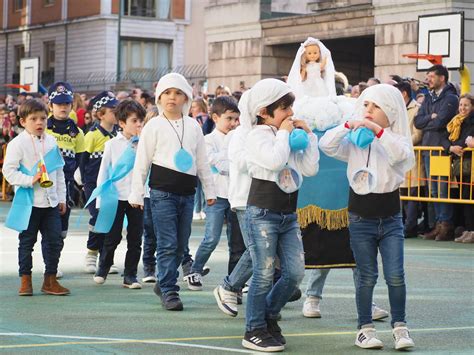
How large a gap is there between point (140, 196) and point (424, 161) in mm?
8114

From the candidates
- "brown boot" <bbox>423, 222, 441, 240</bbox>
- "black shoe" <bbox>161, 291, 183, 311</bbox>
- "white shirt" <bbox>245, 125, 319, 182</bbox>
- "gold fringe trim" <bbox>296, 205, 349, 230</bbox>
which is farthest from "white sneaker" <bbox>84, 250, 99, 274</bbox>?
"brown boot" <bbox>423, 222, 441, 240</bbox>

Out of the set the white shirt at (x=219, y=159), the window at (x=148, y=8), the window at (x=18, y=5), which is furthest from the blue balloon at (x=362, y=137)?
the window at (x=18, y=5)

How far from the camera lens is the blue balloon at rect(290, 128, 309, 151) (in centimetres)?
797

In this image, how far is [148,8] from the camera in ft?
222

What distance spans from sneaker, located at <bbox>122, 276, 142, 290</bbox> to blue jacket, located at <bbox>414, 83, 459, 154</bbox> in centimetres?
684

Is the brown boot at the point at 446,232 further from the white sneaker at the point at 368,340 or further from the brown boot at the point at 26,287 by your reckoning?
the white sneaker at the point at 368,340

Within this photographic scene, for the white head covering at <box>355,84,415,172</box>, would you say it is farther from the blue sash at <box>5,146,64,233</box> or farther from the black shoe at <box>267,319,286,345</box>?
the blue sash at <box>5,146,64,233</box>

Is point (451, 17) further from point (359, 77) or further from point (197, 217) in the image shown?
point (359, 77)

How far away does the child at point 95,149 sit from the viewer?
41.0ft

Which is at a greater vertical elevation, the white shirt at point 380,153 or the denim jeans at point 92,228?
the white shirt at point 380,153

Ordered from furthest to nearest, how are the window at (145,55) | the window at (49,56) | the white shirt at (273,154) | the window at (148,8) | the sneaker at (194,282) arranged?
1. the window at (49,56)
2. the window at (145,55)
3. the window at (148,8)
4. the sneaker at (194,282)
5. the white shirt at (273,154)

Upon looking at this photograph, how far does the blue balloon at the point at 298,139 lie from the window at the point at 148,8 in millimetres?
59569

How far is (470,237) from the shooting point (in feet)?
53.8

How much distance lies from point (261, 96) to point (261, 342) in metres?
1.65
